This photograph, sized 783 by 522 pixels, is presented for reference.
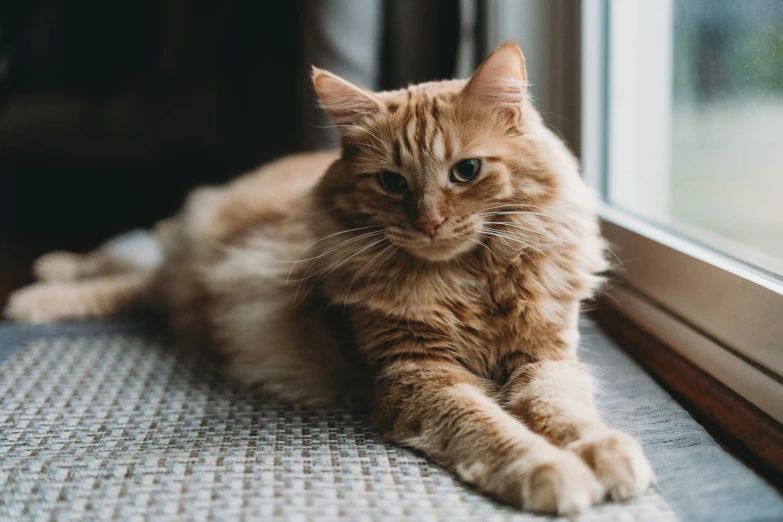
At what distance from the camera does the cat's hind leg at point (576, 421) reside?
98 cm

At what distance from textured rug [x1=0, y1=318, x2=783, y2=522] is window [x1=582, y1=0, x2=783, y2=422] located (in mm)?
164

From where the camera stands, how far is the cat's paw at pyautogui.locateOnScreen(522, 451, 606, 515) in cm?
94

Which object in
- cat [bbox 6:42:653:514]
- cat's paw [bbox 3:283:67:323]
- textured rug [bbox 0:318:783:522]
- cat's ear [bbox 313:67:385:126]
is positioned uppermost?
cat's ear [bbox 313:67:385:126]

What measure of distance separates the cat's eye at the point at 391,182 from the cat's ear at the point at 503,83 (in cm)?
20

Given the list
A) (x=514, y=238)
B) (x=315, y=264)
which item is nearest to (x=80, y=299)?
(x=315, y=264)

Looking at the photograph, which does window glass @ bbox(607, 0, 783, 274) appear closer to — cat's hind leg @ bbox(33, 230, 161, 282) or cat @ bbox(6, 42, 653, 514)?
cat @ bbox(6, 42, 653, 514)

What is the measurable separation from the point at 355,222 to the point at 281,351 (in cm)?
36

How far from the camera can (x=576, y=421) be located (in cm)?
114

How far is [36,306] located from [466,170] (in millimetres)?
1397

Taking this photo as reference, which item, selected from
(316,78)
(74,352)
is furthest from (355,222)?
(74,352)

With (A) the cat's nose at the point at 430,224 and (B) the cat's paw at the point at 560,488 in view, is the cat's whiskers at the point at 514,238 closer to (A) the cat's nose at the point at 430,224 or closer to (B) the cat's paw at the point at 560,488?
(A) the cat's nose at the point at 430,224

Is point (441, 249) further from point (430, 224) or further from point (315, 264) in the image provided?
point (315, 264)

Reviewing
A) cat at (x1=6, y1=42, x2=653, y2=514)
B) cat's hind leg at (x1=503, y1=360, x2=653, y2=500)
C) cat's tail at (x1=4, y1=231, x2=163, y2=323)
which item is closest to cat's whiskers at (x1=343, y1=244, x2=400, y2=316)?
cat at (x1=6, y1=42, x2=653, y2=514)

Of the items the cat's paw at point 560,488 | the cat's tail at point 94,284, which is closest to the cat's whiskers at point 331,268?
the cat's paw at point 560,488
